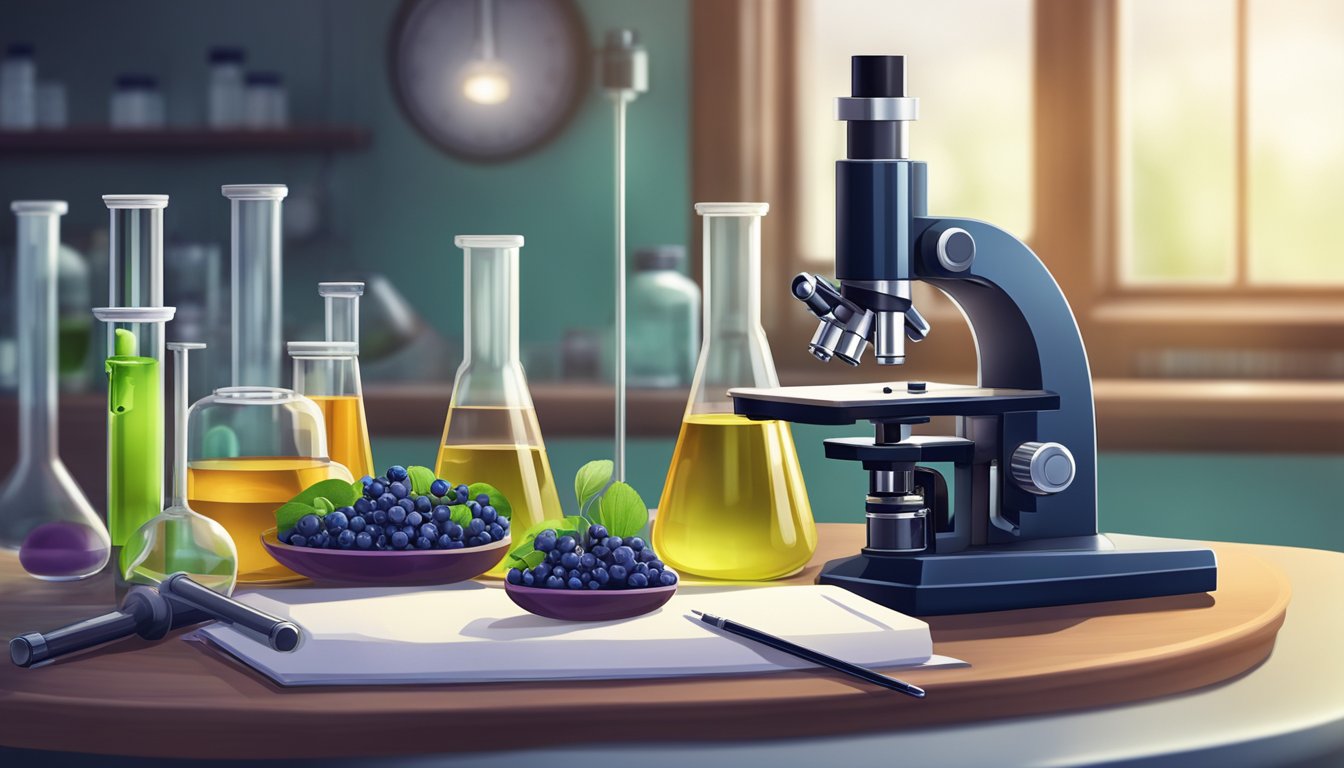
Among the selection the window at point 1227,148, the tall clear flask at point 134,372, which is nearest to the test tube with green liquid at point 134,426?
the tall clear flask at point 134,372

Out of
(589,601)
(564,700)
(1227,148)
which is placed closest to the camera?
(564,700)

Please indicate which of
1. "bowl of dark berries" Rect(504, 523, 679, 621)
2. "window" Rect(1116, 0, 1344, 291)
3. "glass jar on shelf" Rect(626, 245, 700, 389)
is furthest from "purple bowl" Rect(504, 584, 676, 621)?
"window" Rect(1116, 0, 1344, 291)

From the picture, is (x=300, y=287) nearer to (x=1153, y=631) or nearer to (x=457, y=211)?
(x=457, y=211)

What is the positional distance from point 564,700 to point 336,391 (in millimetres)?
498

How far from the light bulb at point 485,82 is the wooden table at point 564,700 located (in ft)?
7.58

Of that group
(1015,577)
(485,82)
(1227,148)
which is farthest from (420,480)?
(1227,148)

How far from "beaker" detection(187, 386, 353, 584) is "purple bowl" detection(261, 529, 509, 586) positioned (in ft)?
0.22

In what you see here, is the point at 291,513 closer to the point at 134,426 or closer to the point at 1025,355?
the point at 134,426

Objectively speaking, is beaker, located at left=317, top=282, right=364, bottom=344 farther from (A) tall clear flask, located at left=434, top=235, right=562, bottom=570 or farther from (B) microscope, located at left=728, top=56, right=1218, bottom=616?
(B) microscope, located at left=728, top=56, right=1218, bottom=616

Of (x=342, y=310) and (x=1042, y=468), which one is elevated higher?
(x=342, y=310)

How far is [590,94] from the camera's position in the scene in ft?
10.2

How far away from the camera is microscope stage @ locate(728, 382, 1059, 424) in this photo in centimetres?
99

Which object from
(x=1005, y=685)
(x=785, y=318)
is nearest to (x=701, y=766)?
(x=1005, y=685)

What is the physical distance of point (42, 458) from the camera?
1.19 metres
